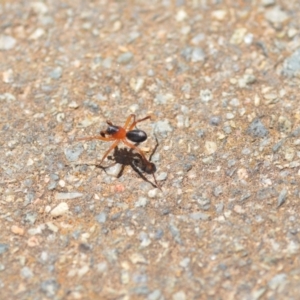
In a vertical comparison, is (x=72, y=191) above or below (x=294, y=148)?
above

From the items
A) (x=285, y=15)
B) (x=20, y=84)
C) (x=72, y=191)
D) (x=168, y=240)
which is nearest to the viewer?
(x=168, y=240)

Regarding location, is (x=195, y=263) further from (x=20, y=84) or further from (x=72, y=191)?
(x=20, y=84)

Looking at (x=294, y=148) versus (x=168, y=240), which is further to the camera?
(x=294, y=148)

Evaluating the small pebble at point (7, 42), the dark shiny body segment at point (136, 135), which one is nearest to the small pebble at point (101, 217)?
the dark shiny body segment at point (136, 135)

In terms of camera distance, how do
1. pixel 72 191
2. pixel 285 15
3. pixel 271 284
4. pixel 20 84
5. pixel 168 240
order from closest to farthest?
pixel 271 284
pixel 168 240
pixel 72 191
pixel 20 84
pixel 285 15

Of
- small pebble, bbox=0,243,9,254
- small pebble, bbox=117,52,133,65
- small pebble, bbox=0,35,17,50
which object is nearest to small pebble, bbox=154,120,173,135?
small pebble, bbox=117,52,133,65

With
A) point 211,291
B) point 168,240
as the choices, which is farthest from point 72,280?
point 211,291

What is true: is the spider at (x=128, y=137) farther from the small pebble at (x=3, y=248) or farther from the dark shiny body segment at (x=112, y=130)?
the small pebble at (x=3, y=248)
